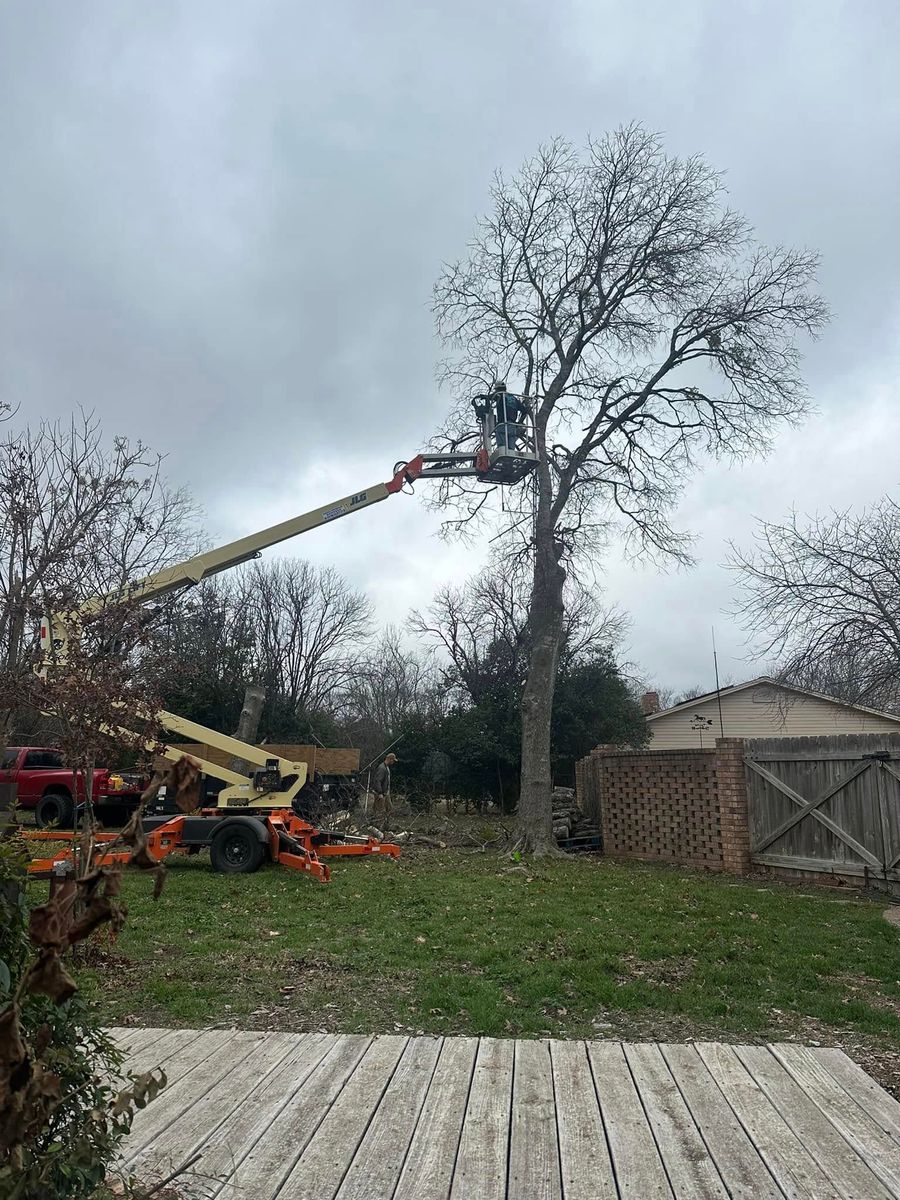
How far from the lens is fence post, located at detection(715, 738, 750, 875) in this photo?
12.8 m

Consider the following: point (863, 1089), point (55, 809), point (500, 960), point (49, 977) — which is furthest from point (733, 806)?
point (49, 977)

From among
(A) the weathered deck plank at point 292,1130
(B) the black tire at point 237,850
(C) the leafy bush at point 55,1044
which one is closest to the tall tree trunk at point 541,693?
(B) the black tire at point 237,850

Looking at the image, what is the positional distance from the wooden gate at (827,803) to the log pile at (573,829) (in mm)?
4283

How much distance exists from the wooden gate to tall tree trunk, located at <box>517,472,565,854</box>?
361cm

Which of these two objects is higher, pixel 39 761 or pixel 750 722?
pixel 750 722

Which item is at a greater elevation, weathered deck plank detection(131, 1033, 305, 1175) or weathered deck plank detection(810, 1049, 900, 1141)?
weathered deck plank detection(810, 1049, 900, 1141)

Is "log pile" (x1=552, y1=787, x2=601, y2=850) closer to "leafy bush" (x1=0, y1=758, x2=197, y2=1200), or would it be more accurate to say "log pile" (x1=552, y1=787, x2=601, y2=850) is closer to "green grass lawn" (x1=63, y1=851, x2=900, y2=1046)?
"green grass lawn" (x1=63, y1=851, x2=900, y2=1046)

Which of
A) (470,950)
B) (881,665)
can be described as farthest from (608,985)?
(881,665)

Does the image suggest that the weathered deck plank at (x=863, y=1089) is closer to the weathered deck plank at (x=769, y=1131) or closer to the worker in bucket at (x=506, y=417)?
the weathered deck plank at (x=769, y=1131)

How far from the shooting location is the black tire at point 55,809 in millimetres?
16844

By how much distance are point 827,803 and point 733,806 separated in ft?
5.47

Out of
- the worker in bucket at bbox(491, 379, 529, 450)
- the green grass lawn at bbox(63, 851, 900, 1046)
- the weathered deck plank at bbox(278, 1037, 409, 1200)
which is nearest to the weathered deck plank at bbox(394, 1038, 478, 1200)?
the weathered deck plank at bbox(278, 1037, 409, 1200)

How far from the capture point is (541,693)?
15672 millimetres

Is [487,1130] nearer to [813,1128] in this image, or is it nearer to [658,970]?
[813,1128]
